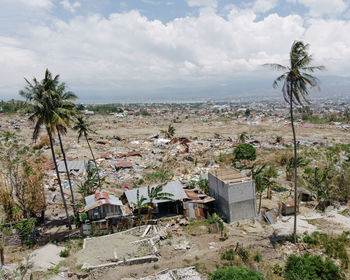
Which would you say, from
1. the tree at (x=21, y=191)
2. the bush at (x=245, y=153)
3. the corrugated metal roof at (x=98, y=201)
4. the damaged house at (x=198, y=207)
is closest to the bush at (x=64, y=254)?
the corrugated metal roof at (x=98, y=201)

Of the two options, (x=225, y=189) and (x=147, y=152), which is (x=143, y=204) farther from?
(x=147, y=152)

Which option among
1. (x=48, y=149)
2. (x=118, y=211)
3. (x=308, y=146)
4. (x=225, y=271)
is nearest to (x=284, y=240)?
(x=225, y=271)

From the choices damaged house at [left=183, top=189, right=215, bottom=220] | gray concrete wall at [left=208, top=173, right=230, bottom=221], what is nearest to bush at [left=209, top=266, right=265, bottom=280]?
gray concrete wall at [left=208, top=173, right=230, bottom=221]

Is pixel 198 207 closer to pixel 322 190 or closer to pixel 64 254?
pixel 64 254

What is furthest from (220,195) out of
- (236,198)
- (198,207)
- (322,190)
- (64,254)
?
(64,254)

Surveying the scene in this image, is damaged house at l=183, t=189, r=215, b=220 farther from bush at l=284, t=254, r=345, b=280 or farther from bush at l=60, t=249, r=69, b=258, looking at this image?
bush at l=60, t=249, r=69, b=258
